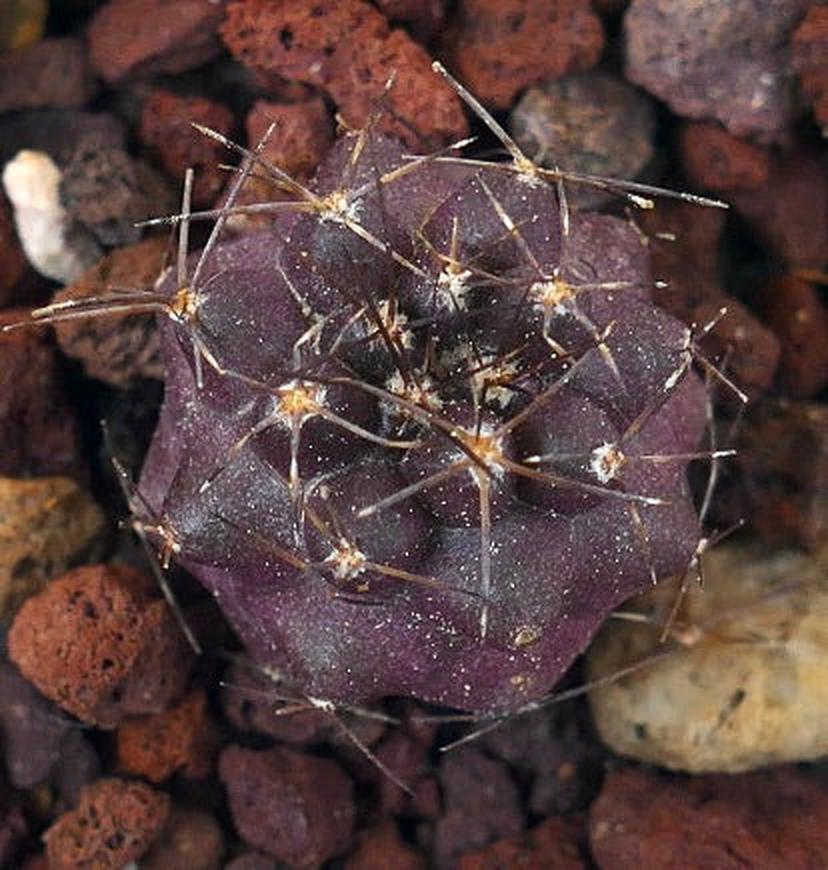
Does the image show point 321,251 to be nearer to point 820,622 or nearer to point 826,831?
point 820,622

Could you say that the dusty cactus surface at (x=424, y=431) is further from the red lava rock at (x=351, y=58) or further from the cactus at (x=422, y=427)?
the red lava rock at (x=351, y=58)

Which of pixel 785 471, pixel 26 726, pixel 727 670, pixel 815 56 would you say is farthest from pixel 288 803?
pixel 815 56

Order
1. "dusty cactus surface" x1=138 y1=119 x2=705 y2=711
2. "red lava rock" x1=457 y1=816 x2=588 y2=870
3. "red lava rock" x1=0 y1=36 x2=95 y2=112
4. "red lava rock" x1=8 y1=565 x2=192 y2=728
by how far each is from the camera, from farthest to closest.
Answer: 1. "red lava rock" x1=0 y1=36 x2=95 y2=112
2. "red lava rock" x1=457 y1=816 x2=588 y2=870
3. "red lava rock" x1=8 y1=565 x2=192 y2=728
4. "dusty cactus surface" x1=138 y1=119 x2=705 y2=711

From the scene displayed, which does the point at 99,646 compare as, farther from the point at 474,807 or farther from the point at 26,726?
the point at 474,807

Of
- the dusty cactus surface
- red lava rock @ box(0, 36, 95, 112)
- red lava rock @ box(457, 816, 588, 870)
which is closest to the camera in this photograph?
the dusty cactus surface

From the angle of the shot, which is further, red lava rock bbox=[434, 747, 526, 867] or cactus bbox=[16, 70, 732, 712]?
red lava rock bbox=[434, 747, 526, 867]

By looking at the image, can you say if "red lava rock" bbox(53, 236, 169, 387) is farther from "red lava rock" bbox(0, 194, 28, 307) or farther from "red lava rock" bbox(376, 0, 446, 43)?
"red lava rock" bbox(376, 0, 446, 43)

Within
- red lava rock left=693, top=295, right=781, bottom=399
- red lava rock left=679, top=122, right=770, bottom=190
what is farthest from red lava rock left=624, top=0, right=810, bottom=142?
red lava rock left=693, top=295, right=781, bottom=399
